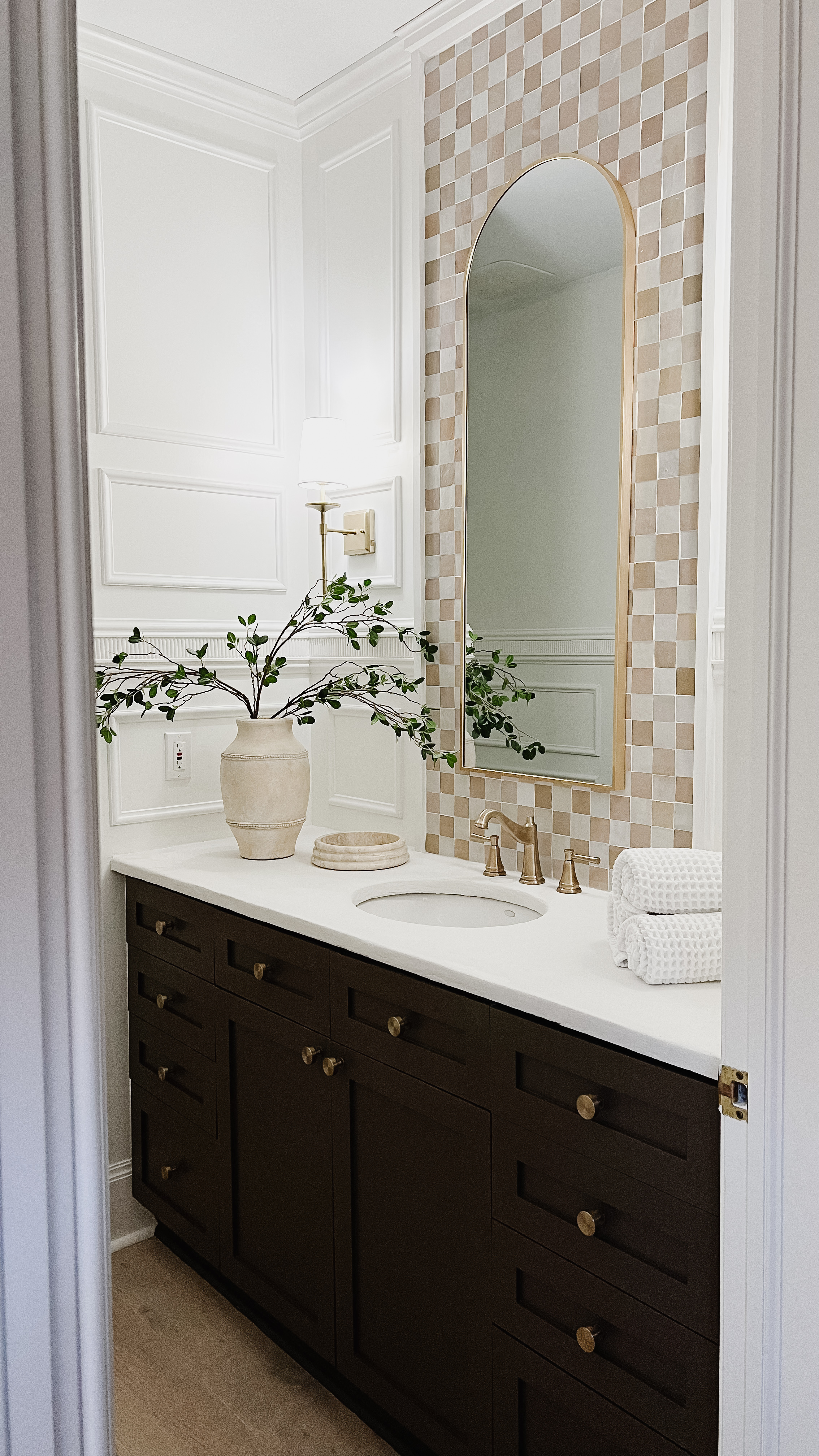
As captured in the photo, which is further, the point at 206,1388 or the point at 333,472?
the point at 333,472

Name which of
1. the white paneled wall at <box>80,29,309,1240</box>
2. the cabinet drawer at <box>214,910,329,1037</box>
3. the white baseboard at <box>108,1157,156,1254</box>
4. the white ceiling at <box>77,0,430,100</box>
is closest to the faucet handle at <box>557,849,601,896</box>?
the cabinet drawer at <box>214,910,329,1037</box>

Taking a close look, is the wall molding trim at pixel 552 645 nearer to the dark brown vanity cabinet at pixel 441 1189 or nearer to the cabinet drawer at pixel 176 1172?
the dark brown vanity cabinet at pixel 441 1189

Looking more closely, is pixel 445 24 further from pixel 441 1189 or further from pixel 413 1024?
pixel 441 1189

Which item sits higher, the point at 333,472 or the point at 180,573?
the point at 333,472

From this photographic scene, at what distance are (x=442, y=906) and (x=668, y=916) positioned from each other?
701 millimetres

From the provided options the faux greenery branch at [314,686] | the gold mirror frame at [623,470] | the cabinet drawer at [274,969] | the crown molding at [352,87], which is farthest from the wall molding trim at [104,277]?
the cabinet drawer at [274,969]

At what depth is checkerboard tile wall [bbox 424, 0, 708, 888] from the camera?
5.50ft

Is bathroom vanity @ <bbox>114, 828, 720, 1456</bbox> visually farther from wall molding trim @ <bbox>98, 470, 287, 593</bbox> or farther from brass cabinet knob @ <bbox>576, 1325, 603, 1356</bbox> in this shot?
wall molding trim @ <bbox>98, 470, 287, 593</bbox>

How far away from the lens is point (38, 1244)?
1.78ft

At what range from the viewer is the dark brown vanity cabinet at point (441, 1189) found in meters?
1.18

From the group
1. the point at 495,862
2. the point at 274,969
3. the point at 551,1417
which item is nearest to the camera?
the point at 551,1417

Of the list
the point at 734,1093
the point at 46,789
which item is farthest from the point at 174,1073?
the point at 46,789

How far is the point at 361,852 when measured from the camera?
6.80 ft

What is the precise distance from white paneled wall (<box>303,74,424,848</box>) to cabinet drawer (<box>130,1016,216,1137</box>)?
67 centimetres
